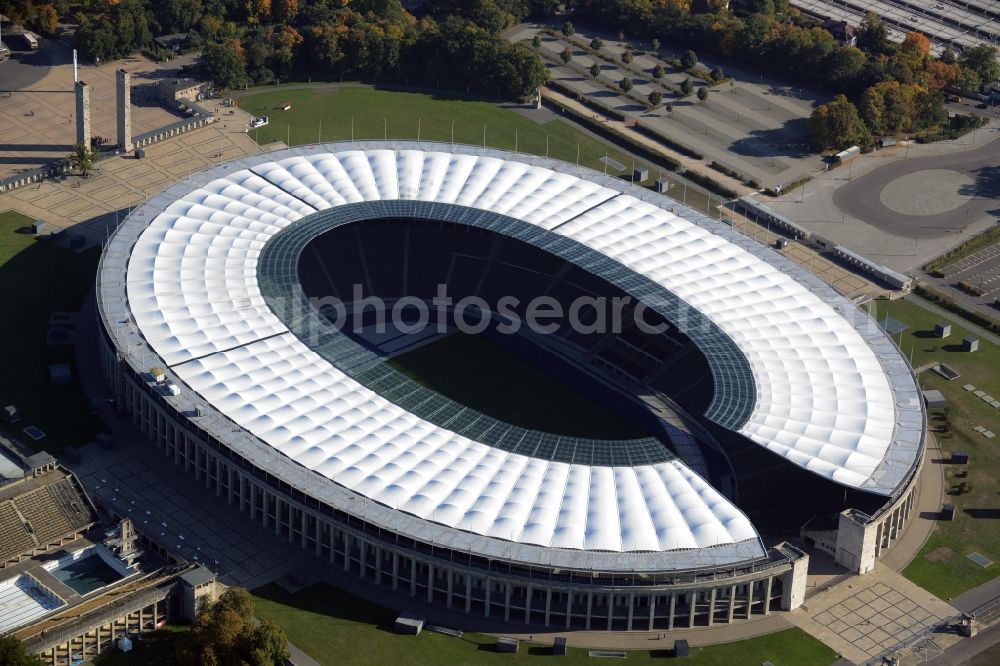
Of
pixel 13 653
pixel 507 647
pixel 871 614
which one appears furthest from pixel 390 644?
pixel 871 614

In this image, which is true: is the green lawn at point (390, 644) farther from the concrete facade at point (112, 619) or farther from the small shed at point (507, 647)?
the concrete facade at point (112, 619)

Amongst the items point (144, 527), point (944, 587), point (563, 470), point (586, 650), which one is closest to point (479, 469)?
point (563, 470)

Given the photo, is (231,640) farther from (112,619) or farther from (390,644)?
(390,644)

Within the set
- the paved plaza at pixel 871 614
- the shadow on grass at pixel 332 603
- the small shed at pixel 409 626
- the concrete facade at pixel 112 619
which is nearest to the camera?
the concrete facade at pixel 112 619

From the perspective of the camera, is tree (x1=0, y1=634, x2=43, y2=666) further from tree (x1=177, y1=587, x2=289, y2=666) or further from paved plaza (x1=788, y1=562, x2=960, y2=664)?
paved plaza (x1=788, y1=562, x2=960, y2=664)

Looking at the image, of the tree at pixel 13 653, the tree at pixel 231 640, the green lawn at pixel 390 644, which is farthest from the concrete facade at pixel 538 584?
the tree at pixel 13 653
